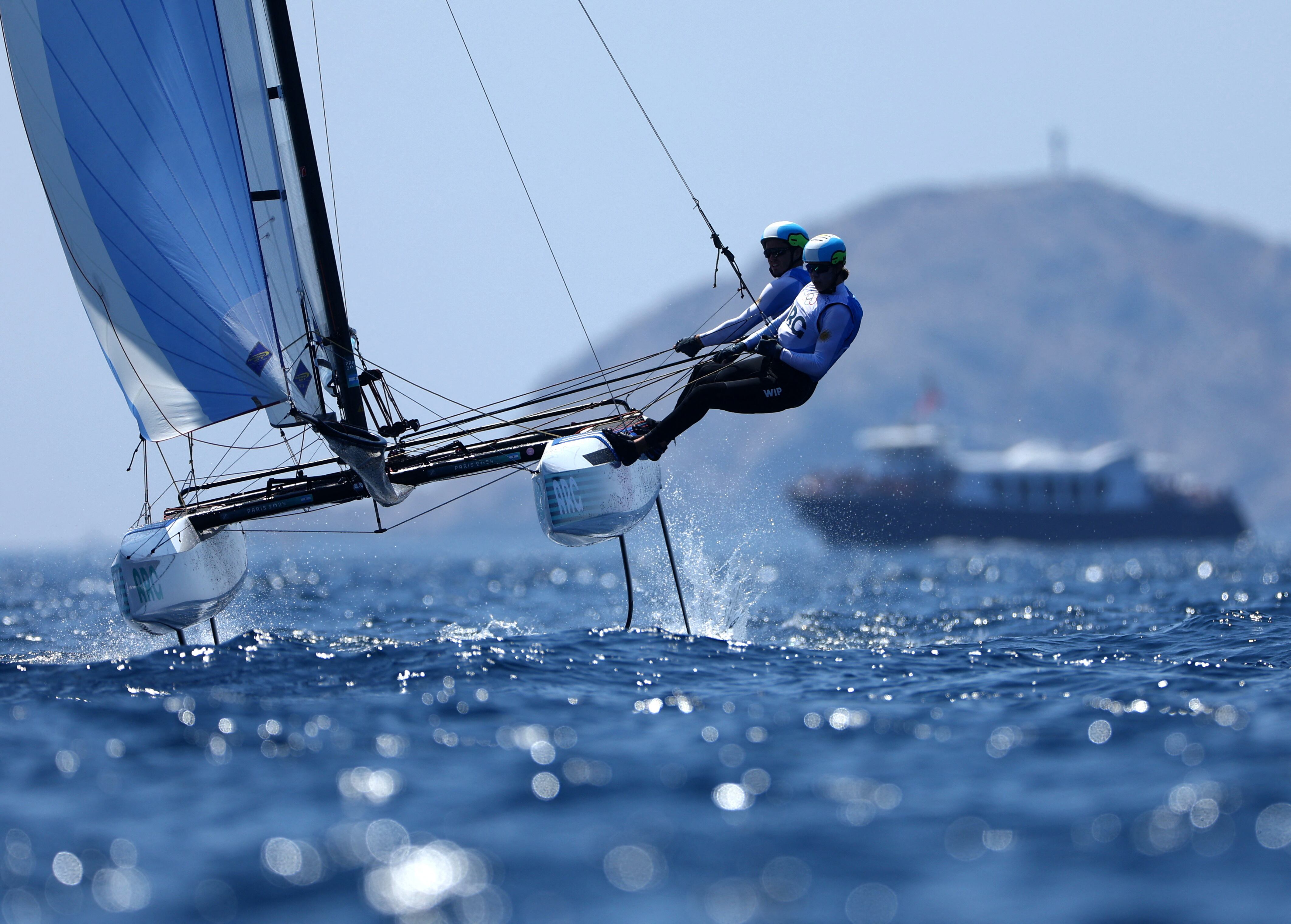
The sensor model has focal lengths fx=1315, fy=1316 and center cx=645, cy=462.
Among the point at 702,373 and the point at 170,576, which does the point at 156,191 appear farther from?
the point at 702,373

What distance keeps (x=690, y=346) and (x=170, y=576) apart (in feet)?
13.5

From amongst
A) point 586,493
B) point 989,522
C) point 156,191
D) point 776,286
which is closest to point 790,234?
point 776,286

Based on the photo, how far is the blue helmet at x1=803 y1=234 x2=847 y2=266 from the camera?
27.3ft

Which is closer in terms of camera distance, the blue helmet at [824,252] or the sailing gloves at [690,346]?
the blue helmet at [824,252]

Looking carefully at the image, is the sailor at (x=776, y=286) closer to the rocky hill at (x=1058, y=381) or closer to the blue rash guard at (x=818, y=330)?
the blue rash guard at (x=818, y=330)

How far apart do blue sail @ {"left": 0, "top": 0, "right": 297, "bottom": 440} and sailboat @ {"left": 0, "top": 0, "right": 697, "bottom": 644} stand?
1 centimetres

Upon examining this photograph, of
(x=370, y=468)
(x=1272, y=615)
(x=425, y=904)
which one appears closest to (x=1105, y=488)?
(x=1272, y=615)

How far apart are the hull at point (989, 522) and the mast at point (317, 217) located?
52.9 metres

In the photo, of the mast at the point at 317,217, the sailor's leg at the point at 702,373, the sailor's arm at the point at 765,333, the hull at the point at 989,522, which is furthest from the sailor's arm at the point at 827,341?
the hull at the point at 989,522

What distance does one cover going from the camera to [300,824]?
4.50 meters

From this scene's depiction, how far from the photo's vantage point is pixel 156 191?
8.64 meters

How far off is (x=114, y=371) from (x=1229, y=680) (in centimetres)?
748

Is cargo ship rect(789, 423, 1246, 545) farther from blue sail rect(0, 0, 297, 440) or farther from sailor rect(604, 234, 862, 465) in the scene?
blue sail rect(0, 0, 297, 440)

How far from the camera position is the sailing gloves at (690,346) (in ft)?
30.3
